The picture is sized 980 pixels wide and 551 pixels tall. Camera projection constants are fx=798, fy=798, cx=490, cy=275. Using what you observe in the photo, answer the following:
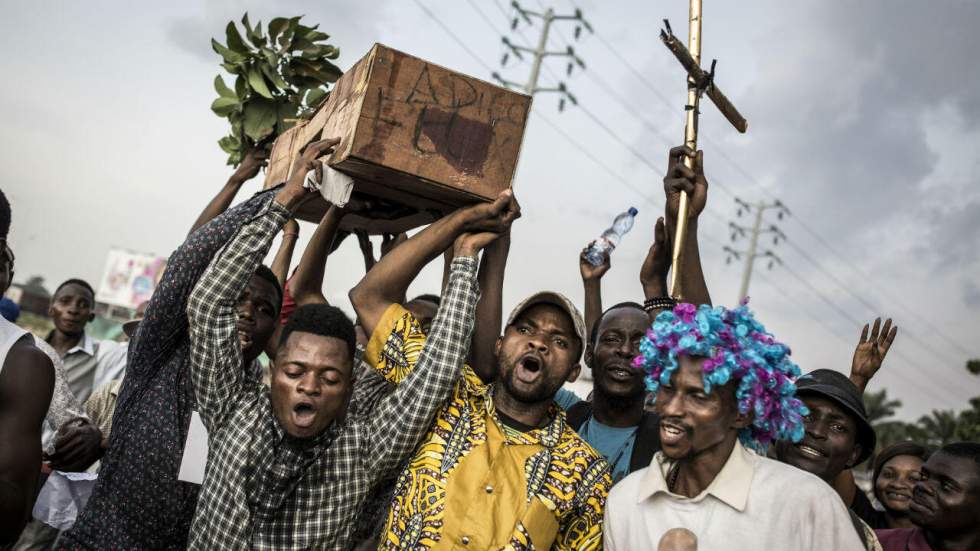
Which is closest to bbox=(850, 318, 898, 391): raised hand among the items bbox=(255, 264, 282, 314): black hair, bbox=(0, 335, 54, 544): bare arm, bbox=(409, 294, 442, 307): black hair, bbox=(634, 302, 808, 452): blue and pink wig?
bbox=(634, 302, 808, 452): blue and pink wig

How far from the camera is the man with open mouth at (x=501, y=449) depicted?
282 cm

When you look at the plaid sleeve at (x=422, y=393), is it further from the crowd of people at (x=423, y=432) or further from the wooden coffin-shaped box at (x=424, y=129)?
the wooden coffin-shaped box at (x=424, y=129)

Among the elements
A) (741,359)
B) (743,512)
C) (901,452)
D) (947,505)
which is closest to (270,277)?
(741,359)

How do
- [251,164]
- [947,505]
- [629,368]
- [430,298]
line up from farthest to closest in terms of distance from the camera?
[430,298]
[251,164]
[629,368]
[947,505]

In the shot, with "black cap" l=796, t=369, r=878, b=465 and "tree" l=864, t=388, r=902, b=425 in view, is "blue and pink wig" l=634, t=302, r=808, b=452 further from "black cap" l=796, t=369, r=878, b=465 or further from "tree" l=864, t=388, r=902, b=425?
"tree" l=864, t=388, r=902, b=425

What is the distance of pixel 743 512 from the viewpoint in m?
2.51

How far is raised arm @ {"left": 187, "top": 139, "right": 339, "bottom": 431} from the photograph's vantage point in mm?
2877

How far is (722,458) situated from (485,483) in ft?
2.72

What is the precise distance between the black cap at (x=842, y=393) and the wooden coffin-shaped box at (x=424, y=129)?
170cm

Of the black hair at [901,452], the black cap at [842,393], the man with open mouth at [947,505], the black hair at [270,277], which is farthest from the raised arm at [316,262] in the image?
the black hair at [901,452]

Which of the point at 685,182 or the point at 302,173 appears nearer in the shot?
the point at 302,173

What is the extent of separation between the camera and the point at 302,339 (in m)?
2.96

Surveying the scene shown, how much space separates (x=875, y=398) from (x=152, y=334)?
6030 cm

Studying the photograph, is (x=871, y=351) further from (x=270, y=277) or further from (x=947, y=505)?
(x=270, y=277)
